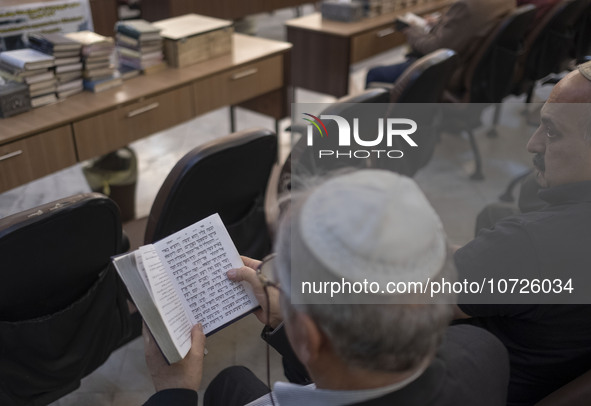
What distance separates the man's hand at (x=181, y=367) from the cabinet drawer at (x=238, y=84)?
1742 millimetres

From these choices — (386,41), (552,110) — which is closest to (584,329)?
(552,110)

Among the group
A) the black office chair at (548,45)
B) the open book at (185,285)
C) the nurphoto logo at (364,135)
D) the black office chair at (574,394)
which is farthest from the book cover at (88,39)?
the black office chair at (548,45)

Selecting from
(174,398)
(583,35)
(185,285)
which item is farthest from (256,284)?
(583,35)

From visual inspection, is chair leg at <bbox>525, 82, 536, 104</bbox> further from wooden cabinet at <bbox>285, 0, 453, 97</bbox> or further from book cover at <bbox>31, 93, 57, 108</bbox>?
book cover at <bbox>31, 93, 57, 108</bbox>

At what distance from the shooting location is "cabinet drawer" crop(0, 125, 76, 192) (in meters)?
1.95

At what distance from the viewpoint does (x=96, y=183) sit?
2.54 metres

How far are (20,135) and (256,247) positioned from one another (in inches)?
36.1

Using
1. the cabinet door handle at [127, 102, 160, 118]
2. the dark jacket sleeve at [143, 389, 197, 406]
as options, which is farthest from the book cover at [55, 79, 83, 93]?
the dark jacket sleeve at [143, 389, 197, 406]

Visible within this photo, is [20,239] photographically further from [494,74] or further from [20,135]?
[494,74]

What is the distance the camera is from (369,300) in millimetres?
625

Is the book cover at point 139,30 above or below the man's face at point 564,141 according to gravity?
below

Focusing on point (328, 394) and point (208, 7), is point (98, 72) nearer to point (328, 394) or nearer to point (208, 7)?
point (328, 394)

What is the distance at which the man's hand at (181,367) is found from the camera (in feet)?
3.12

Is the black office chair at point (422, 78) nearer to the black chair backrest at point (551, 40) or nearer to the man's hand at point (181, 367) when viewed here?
the black chair backrest at point (551, 40)
